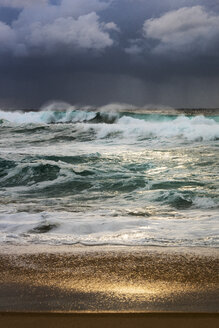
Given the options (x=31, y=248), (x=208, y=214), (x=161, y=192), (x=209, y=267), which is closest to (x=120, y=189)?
(x=161, y=192)

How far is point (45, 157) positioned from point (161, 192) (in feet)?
20.0

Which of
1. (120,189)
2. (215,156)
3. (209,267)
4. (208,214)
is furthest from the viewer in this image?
(215,156)

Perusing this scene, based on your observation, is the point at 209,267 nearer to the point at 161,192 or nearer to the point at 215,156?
the point at 161,192

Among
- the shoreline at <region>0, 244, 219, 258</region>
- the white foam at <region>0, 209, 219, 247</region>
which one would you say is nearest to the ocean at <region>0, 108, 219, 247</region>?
the white foam at <region>0, 209, 219, 247</region>

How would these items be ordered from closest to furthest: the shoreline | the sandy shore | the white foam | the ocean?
the sandy shore
the shoreline
the white foam
the ocean

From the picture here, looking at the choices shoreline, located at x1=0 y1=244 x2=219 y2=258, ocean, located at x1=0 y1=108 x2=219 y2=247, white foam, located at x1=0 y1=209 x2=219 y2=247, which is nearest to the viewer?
shoreline, located at x1=0 y1=244 x2=219 y2=258

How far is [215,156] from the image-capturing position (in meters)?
12.7

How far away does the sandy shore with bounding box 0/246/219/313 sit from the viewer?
2.35m

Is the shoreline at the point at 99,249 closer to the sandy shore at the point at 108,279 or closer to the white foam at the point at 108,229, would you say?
the sandy shore at the point at 108,279

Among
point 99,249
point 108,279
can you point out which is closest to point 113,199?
point 99,249

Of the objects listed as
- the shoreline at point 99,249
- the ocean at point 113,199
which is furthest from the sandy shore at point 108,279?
the ocean at point 113,199

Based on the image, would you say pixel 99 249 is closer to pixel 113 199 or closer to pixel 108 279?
pixel 108 279

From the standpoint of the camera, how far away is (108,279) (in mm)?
2883

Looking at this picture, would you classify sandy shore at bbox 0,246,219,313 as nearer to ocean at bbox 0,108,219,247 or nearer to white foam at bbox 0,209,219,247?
white foam at bbox 0,209,219,247
